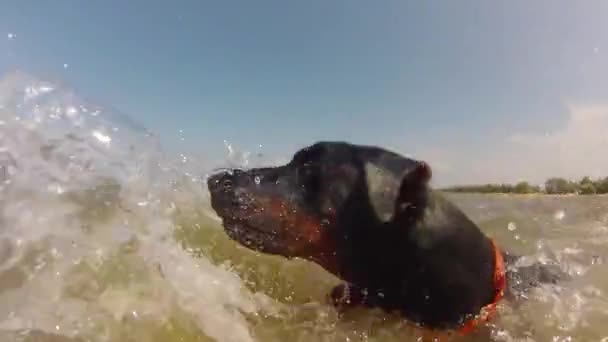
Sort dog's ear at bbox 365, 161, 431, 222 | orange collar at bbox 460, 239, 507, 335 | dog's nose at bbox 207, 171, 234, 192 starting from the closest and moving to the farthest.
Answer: dog's ear at bbox 365, 161, 431, 222 → orange collar at bbox 460, 239, 507, 335 → dog's nose at bbox 207, 171, 234, 192

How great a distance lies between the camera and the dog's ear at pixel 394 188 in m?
2.86

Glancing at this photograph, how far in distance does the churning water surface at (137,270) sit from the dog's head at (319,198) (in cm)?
51

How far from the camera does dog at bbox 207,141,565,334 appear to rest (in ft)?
9.60

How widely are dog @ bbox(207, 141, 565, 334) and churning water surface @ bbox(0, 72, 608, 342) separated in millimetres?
289

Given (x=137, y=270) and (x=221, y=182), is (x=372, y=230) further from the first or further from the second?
(x=137, y=270)

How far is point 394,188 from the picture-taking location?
9.71 feet

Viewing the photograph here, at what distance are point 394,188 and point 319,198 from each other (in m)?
0.48

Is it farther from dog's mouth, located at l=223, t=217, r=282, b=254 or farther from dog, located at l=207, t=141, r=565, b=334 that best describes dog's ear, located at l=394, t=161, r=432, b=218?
dog's mouth, located at l=223, t=217, r=282, b=254

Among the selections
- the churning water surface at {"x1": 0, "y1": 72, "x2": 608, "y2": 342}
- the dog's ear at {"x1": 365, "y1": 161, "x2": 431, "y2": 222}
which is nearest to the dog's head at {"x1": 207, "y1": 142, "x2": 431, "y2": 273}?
the dog's ear at {"x1": 365, "y1": 161, "x2": 431, "y2": 222}

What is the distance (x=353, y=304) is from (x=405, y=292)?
1.40 ft

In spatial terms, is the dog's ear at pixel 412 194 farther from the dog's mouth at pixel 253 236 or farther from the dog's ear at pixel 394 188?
the dog's mouth at pixel 253 236

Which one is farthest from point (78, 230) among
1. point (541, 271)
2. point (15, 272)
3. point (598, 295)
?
point (598, 295)

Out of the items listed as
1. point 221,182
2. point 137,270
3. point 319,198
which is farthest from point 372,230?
point 137,270

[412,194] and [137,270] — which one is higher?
[412,194]
